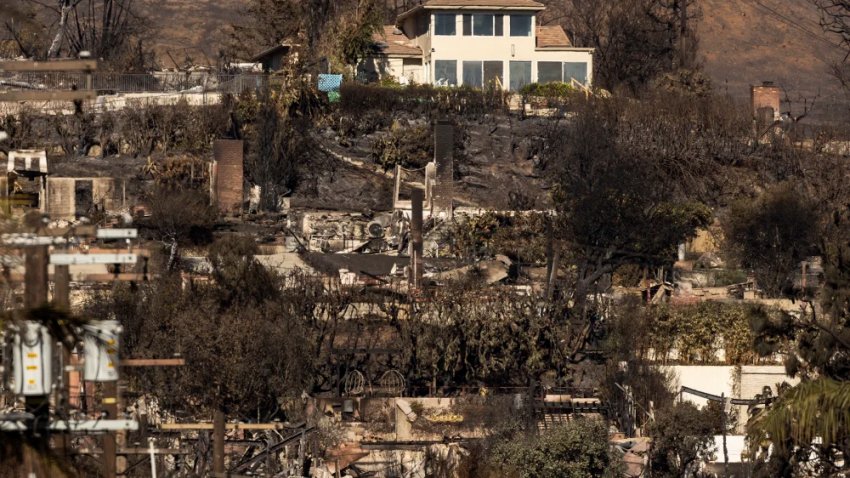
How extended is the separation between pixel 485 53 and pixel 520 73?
4.36 ft

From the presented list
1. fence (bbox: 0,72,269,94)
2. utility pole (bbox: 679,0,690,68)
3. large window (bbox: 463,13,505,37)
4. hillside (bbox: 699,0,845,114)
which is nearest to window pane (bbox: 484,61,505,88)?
large window (bbox: 463,13,505,37)

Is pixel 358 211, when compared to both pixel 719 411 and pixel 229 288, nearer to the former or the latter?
pixel 229 288

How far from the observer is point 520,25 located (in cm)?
6156

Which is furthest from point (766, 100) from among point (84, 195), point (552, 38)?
point (84, 195)

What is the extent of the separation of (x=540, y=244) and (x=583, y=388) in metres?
11.1

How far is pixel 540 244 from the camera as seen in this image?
5056cm

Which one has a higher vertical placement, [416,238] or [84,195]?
[84,195]

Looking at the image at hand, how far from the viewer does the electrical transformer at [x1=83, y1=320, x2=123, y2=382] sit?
8633 mm

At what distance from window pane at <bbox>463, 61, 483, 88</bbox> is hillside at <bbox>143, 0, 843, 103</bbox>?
44146 millimetres

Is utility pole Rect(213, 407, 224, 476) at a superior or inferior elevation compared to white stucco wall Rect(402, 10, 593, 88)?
inferior

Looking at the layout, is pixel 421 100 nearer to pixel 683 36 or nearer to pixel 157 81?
pixel 157 81

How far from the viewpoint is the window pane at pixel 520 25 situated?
6147 centimetres

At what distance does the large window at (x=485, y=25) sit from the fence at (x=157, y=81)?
7440mm

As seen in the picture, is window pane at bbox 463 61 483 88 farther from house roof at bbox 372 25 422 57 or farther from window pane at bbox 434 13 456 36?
house roof at bbox 372 25 422 57
